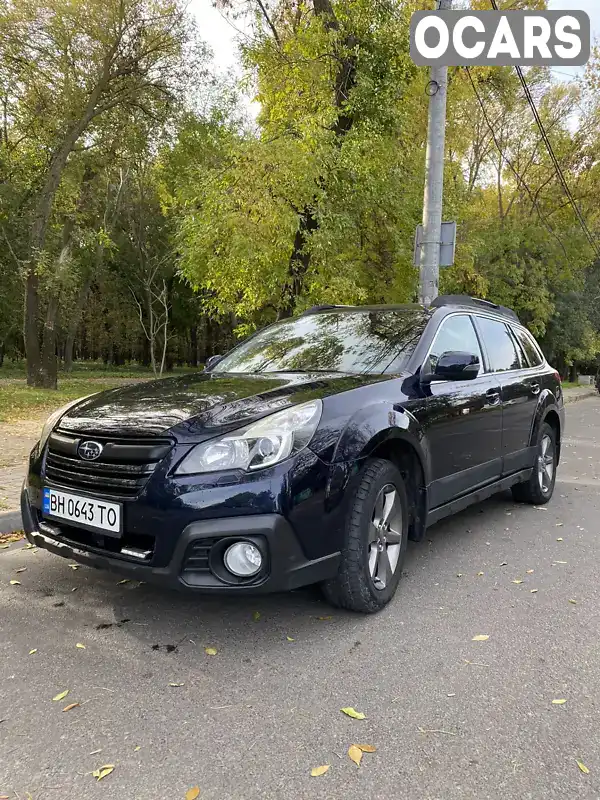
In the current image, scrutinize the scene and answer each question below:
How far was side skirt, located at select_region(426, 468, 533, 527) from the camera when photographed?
388 centimetres

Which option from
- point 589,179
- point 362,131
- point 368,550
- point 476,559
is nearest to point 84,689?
point 368,550

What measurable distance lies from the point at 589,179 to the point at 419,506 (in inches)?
1025

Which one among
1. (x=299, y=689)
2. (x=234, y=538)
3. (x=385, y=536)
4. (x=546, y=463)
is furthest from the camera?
(x=546, y=463)

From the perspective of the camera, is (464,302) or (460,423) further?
(464,302)

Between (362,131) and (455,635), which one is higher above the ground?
(362,131)

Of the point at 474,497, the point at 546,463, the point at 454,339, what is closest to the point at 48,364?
the point at 546,463

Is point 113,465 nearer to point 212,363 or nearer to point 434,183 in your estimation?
point 212,363

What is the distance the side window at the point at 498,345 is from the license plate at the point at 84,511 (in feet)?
10.4

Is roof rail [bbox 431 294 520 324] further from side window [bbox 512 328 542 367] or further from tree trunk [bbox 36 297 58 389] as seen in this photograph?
tree trunk [bbox 36 297 58 389]

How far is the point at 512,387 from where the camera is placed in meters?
4.96

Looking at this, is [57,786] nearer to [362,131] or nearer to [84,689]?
[84,689]

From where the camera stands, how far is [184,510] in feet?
8.79

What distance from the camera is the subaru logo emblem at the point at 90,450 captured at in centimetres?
293

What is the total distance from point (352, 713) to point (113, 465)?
1.47 metres
